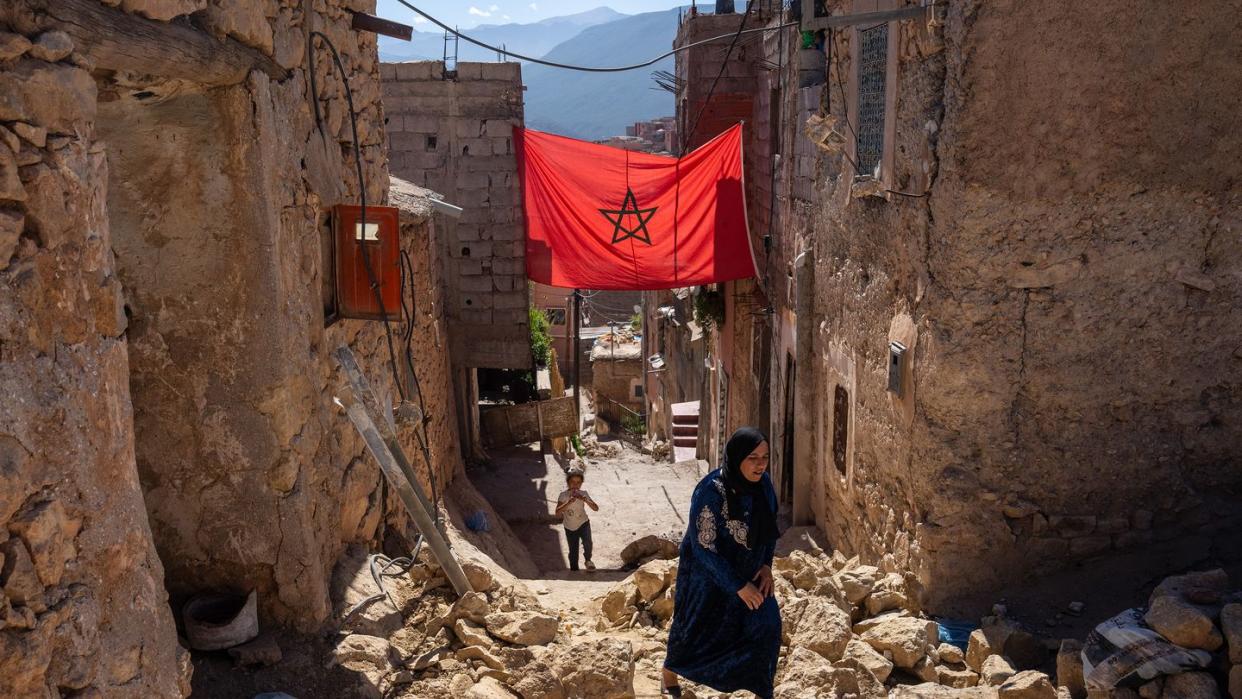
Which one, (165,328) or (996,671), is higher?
(165,328)

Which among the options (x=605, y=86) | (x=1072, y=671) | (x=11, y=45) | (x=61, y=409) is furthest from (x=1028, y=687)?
(x=605, y=86)

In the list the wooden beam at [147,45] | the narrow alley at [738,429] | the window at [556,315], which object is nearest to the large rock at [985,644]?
the narrow alley at [738,429]

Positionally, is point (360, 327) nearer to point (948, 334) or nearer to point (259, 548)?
point (259, 548)

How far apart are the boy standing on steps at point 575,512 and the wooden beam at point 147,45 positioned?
4659 millimetres

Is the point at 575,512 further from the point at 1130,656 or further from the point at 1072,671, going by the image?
the point at 1130,656

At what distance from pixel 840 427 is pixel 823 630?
265cm

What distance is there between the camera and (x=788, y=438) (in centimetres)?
895

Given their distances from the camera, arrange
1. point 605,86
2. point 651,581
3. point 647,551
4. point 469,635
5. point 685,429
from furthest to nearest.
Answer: point 605,86 < point 685,429 < point 647,551 < point 651,581 < point 469,635

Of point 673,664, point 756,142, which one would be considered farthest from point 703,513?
point 756,142

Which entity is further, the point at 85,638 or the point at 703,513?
the point at 703,513

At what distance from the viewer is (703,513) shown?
4227 mm

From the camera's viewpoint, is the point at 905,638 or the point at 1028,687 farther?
the point at 905,638

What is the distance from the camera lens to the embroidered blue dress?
165 inches

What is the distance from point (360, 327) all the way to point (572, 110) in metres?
139
